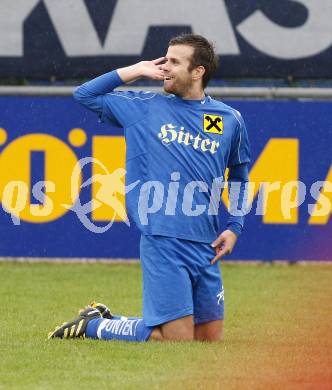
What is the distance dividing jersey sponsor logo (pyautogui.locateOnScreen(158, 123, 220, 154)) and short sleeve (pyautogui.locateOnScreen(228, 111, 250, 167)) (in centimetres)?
22

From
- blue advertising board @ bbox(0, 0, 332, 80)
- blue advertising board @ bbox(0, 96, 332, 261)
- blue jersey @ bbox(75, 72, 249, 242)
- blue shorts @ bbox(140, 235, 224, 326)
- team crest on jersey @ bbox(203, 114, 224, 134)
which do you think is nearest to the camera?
blue shorts @ bbox(140, 235, 224, 326)

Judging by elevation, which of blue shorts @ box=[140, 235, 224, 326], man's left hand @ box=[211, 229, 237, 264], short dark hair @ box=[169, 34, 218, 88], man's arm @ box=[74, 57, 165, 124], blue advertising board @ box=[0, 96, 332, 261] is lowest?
blue advertising board @ box=[0, 96, 332, 261]

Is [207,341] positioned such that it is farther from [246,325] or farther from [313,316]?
[313,316]

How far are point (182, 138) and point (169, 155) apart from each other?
135 millimetres

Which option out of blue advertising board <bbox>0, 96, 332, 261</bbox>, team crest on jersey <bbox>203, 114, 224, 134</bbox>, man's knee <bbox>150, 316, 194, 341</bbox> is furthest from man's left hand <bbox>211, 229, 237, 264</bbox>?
blue advertising board <bbox>0, 96, 332, 261</bbox>

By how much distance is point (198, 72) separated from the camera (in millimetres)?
7402

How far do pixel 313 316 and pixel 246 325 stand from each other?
2.38ft

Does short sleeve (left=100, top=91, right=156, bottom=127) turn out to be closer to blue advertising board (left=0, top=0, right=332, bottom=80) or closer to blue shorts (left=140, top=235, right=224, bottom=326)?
blue shorts (left=140, top=235, right=224, bottom=326)

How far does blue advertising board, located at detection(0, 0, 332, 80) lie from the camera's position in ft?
38.9

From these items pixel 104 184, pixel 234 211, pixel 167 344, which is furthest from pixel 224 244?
pixel 104 184

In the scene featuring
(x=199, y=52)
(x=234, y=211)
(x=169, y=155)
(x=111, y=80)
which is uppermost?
(x=199, y=52)

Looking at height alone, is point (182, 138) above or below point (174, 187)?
above

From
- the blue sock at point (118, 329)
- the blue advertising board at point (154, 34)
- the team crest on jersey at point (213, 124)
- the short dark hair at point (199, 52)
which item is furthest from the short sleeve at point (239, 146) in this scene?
the blue advertising board at point (154, 34)

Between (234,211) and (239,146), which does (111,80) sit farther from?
(234,211)
